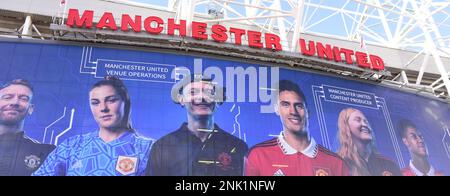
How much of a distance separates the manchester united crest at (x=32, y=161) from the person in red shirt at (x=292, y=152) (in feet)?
31.9

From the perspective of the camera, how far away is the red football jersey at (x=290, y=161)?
19.8 m

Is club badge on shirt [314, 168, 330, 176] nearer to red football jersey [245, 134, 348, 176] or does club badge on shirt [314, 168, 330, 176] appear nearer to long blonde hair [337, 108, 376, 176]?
red football jersey [245, 134, 348, 176]

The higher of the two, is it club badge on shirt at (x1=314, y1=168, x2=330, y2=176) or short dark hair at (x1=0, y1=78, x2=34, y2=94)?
short dark hair at (x1=0, y1=78, x2=34, y2=94)


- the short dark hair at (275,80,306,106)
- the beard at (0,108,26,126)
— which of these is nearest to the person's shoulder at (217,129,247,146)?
the short dark hair at (275,80,306,106)

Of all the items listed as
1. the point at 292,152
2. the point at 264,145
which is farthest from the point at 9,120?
the point at 292,152

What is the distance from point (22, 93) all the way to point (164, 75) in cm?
702

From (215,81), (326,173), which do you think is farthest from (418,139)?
(215,81)

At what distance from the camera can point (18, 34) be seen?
2080cm

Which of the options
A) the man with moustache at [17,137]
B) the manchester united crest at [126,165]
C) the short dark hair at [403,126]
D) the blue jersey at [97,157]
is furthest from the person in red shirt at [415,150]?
the man with moustache at [17,137]

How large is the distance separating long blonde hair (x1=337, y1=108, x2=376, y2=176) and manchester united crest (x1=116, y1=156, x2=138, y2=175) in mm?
10970

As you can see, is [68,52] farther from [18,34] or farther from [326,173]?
[326,173]

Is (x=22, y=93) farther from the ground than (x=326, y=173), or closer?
farther from the ground

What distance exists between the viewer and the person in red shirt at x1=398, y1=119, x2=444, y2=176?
904 inches

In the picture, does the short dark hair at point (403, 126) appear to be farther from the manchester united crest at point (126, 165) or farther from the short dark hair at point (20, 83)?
the short dark hair at point (20, 83)
